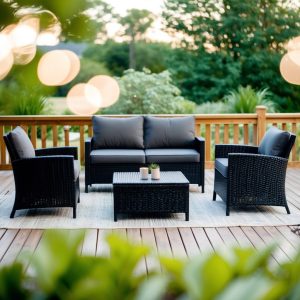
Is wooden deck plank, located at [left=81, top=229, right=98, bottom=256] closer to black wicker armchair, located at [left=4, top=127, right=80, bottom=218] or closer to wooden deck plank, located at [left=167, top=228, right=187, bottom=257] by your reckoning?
wooden deck plank, located at [left=167, top=228, right=187, bottom=257]

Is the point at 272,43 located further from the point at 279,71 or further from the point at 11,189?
the point at 11,189

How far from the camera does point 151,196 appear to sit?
196 inches

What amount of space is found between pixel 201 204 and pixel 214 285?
4908 mm

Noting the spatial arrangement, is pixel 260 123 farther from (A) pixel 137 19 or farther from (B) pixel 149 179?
(A) pixel 137 19

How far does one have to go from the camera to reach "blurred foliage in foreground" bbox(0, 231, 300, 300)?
0.78 m

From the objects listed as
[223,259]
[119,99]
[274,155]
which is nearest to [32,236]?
[274,155]

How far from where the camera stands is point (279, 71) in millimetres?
17953

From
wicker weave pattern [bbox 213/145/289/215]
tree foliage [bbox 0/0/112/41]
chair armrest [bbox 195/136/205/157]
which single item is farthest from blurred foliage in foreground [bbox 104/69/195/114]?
tree foliage [bbox 0/0/112/41]

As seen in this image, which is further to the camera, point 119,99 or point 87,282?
point 119,99

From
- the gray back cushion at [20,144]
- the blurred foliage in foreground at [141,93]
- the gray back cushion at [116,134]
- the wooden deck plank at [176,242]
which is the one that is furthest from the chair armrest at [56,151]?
the blurred foliage in foreground at [141,93]

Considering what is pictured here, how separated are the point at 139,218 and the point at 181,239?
80cm

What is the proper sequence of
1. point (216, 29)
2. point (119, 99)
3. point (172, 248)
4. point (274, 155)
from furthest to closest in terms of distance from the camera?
point (216, 29) < point (119, 99) < point (274, 155) < point (172, 248)

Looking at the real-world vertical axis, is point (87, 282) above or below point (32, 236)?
above

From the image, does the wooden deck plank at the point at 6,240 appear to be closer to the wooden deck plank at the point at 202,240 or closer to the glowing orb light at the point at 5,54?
the wooden deck plank at the point at 202,240
